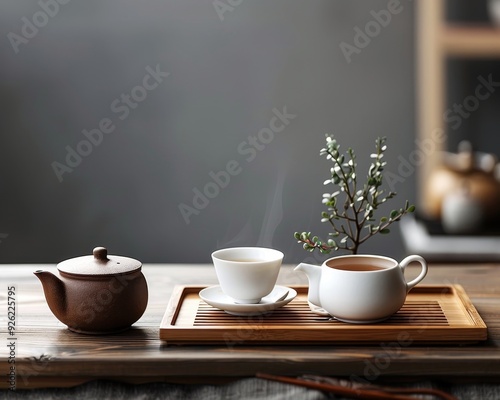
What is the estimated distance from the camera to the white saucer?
135 centimetres

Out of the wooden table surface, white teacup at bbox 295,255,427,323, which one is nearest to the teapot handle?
white teacup at bbox 295,255,427,323

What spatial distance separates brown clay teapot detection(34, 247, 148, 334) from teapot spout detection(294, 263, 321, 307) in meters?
0.28

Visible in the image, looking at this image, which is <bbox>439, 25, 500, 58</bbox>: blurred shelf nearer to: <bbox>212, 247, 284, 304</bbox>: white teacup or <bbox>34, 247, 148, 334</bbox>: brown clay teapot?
<bbox>212, 247, 284, 304</bbox>: white teacup

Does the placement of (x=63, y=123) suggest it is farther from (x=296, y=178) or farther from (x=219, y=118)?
(x=296, y=178)

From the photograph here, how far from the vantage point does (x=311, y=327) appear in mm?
1282

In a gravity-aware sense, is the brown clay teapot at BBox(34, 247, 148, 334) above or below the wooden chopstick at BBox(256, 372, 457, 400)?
above

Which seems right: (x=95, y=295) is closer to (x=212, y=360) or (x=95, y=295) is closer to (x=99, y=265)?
(x=99, y=265)

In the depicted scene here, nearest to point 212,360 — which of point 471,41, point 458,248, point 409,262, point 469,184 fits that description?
point 409,262

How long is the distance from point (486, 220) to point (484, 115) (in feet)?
2.89

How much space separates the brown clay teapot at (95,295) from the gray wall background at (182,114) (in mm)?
2395

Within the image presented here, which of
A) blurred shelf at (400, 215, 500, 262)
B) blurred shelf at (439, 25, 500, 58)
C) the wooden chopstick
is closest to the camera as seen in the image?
the wooden chopstick

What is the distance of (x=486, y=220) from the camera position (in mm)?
2984

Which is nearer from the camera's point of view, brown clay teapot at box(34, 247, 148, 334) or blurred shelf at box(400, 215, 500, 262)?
brown clay teapot at box(34, 247, 148, 334)

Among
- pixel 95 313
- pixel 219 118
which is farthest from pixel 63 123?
pixel 95 313
